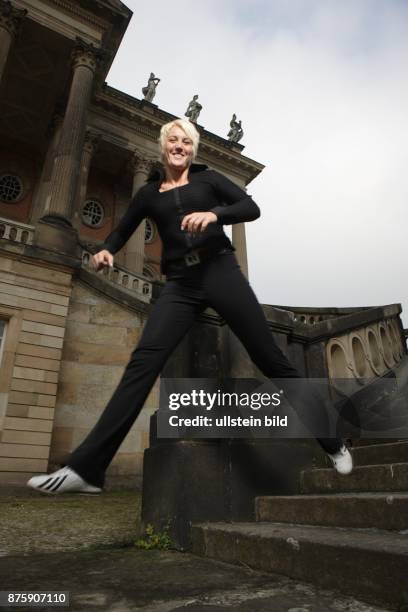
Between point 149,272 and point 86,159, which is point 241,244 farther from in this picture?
point 86,159

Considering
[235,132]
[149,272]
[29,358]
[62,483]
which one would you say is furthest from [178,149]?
[235,132]

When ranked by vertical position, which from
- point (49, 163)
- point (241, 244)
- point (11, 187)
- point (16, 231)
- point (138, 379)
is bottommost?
point (138, 379)

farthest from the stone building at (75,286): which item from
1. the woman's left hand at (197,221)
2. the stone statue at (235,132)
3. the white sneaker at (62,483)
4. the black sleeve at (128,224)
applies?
the stone statue at (235,132)

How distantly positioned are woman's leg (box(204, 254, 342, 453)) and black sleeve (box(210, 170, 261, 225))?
267 mm

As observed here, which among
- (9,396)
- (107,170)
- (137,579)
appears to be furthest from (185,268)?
(107,170)

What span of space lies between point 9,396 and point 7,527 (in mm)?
5449

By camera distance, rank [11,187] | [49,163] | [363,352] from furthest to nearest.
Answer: [11,187] → [49,163] → [363,352]

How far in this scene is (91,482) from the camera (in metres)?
1.83

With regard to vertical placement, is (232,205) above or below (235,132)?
below

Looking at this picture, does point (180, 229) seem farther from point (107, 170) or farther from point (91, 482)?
point (107, 170)

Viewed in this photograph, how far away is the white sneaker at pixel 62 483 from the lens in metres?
1.81

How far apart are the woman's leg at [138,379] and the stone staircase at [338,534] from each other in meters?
1.01

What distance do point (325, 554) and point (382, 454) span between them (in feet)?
5.44

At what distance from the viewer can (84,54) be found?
1596 centimetres
